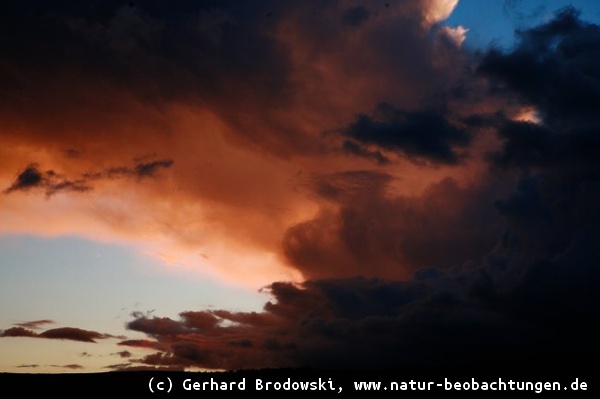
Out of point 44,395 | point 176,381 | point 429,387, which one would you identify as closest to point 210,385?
Result: point 176,381

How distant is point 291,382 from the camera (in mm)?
122188

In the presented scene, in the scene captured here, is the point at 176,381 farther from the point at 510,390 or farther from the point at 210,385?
the point at 510,390

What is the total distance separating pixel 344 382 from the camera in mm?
125250

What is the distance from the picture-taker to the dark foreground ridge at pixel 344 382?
368ft

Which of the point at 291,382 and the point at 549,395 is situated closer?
the point at 549,395

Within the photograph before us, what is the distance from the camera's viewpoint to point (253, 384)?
4705 inches

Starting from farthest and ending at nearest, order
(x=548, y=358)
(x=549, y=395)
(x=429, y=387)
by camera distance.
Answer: (x=548, y=358) → (x=429, y=387) → (x=549, y=395)

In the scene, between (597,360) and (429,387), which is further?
(597,360)

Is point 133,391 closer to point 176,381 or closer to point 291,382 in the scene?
point 176,381

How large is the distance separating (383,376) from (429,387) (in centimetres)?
1400

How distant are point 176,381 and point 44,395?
2727 centimetres

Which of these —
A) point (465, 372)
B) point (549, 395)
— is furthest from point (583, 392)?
point (465, 372)

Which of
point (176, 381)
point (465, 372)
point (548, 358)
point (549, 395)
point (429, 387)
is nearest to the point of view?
point (549, 395)

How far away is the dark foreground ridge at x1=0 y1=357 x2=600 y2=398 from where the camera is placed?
112 meters
